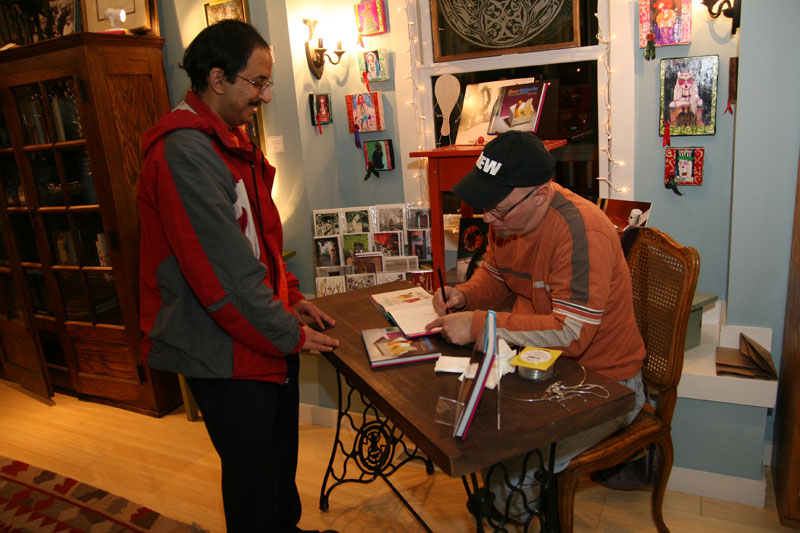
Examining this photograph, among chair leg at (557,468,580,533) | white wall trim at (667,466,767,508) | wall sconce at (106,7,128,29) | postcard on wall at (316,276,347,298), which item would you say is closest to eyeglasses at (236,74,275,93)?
chair leg at (557,468,580,533)

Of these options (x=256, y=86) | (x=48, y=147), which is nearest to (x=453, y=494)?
(x=256, y=86)

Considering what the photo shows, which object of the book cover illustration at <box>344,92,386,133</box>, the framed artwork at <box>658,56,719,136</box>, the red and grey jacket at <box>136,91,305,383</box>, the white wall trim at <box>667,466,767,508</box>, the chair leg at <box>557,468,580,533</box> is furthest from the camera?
the book cover illustration at <box>344,92,386,133</box>

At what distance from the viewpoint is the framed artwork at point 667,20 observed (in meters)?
2.19

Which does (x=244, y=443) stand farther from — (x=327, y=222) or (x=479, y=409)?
(x=327, y=222)

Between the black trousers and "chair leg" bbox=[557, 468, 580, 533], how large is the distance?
0.83 metres

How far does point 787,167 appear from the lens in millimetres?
2023

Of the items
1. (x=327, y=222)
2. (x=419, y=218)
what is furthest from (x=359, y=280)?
(x=419, y=218)

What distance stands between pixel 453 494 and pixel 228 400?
123 centimetres

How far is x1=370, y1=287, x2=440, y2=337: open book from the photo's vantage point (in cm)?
170

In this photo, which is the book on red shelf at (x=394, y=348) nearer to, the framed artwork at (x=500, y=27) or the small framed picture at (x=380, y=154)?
the small framed picture at (x=380, y=154)

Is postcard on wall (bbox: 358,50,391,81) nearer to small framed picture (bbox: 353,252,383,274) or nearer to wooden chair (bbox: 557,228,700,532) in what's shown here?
small framed picture (bbox: 353,252,383,274)

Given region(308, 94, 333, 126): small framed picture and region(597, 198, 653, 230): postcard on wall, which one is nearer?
region(597, 198, 653, 230): postcard on wall

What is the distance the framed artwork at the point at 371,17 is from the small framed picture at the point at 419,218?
929mm

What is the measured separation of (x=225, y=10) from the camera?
9.95 feet
